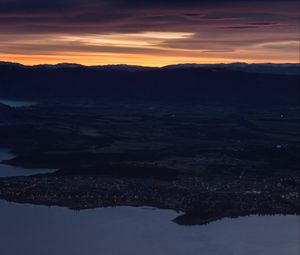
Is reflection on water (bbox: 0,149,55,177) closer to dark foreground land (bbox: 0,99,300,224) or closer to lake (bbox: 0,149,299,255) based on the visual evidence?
dark foreground land (bbox: 0,99,300,224)

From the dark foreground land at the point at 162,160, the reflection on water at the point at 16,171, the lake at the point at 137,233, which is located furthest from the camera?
the reflection on water at the point at 16,171

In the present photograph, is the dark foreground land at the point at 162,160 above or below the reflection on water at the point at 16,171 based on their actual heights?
above

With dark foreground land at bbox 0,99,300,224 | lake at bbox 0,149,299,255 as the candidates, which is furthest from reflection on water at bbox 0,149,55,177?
lake at bbox 0,149,299,255

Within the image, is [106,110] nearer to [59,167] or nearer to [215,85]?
[215,85]

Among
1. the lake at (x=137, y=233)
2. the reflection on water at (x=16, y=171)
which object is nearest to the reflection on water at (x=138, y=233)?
the lake at (x=137, y=233)

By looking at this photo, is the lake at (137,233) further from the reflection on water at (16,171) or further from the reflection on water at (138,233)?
the reflection on water at (16,171)

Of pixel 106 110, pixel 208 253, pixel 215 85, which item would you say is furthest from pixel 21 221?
pixel 215 85

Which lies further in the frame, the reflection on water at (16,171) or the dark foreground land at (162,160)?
the reflection on water at (16,171)
